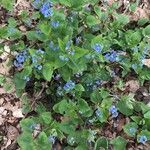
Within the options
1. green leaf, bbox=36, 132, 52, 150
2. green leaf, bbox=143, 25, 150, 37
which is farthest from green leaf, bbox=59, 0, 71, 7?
green leaf, bbox=36, 132, 52, 150

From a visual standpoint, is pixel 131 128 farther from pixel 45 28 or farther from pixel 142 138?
pixel 45 28

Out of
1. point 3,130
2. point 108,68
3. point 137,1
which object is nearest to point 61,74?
point 108,68

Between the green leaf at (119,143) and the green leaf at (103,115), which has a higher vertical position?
the green leaf at (103,115)

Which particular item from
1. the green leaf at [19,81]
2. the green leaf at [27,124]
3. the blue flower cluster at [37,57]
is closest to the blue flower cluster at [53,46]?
the blue flower cluster at [37,57]

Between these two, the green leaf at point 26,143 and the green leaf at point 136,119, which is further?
the green leaf at point 136,119

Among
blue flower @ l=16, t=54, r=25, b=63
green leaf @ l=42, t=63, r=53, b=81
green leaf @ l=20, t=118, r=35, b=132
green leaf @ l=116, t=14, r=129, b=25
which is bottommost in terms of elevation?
green leaf @ l=20, t=118, r=35, b=132

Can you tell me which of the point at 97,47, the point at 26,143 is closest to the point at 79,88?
the point at 97,47

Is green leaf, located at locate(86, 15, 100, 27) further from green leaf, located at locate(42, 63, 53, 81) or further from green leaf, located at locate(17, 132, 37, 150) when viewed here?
green leaf, located at locate(17, 132, 37, 150)

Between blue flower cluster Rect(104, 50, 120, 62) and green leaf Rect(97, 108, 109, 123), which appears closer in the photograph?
green leaf Rect(97, 108, 109, 123)

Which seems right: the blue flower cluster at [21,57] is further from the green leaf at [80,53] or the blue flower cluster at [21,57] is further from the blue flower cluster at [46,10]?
the green leaf at [80,53]
